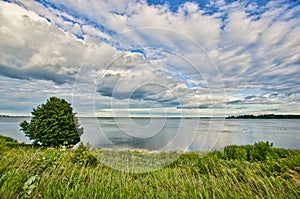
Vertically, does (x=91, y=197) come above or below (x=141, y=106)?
below

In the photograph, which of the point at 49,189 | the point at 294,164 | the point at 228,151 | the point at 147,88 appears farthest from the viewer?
the point at 228,151

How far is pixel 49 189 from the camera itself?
160 inches

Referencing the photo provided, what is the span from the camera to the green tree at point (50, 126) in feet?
60.0

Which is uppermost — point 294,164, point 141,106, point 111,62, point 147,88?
point 111,62

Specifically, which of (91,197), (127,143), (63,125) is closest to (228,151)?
(127,143)

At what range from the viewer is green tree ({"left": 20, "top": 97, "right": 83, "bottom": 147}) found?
18281 millimetres

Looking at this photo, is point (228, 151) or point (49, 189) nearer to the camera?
point (49, 189)

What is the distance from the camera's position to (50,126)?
1864cm

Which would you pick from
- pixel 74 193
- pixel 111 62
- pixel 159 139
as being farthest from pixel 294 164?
pixel 111 62

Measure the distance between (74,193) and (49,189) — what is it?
1.94ft

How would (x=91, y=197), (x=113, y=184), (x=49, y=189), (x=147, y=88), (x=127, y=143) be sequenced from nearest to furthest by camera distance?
(x=91, y=197), (x=49, y=189), (x=113, y=184), (x=147, y=88), (x=127, y=143)

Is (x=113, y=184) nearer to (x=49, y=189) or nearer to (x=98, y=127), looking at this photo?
(x=49, y=189)

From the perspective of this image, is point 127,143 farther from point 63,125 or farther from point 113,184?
point 63,125

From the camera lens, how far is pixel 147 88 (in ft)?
22.2
